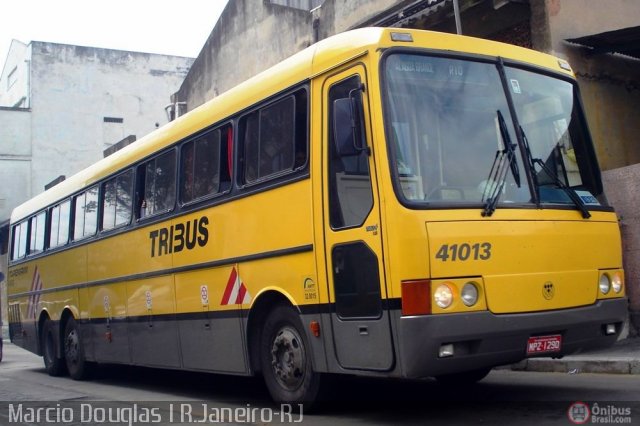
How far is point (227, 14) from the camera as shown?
22.4 m

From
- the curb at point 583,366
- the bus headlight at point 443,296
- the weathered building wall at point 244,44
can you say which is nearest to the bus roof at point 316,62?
the bus headlight at point 443,296

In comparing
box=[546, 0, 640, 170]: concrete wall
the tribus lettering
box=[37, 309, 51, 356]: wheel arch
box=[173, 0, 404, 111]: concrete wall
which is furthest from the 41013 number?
box=[173, 0, 404, 111]: concrete wall

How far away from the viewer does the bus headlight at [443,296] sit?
559 centimetres

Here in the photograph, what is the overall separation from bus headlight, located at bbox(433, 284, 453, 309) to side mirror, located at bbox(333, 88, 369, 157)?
4.02 feet

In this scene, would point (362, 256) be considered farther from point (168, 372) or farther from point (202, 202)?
point (168, 372)

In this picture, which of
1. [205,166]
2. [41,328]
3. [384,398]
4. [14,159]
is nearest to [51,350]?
[41,328]

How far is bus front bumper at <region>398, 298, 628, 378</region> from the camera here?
552cm

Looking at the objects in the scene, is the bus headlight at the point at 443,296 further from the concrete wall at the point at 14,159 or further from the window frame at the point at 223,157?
the concrete wall at the point at 14,159

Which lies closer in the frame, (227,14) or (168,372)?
(168,372)

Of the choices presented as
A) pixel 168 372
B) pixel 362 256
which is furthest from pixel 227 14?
pixel 362 256

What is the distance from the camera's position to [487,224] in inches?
230

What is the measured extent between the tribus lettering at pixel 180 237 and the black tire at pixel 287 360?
1.56 m

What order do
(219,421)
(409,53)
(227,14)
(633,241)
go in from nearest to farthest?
1. (409,53)
2. (219,421)
3. (633,241)
4. (227,14)

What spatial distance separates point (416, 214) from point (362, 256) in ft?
2.02
